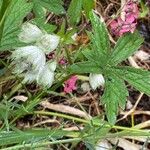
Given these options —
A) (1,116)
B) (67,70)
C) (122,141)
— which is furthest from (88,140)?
(122,141)

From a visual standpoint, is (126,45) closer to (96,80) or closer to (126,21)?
(96,80)

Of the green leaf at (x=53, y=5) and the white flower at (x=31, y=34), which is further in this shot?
the green leaf at (x=53, y=5)

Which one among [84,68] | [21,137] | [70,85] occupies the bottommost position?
[70,85]

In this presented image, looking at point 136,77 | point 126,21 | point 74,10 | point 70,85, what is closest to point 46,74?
point 136,77

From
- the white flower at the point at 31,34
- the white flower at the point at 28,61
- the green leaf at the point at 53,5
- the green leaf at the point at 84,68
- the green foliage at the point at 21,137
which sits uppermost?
the white flower at the point at 31,34

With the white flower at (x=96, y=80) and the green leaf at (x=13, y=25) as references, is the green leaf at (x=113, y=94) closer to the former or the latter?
the white flower at (x=96, y=80)

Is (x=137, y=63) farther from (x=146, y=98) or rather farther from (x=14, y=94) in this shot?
(x=14, y=94)

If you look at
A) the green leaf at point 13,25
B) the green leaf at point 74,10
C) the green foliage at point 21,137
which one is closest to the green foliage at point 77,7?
the green leaf at point 74,10
